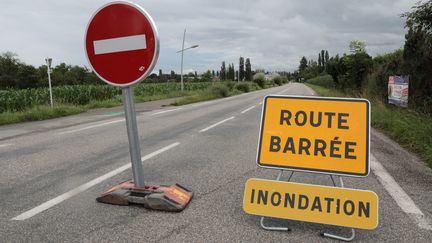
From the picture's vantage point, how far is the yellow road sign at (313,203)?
286cm

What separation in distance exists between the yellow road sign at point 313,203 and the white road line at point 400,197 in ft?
1.87

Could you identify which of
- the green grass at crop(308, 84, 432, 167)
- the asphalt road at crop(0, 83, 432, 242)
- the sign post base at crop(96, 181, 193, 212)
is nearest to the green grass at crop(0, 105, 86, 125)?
the asphalt road at crop(0, 83, 432, 242)

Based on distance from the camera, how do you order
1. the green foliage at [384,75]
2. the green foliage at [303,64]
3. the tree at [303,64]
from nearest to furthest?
1. the green foliage at [384,75]
2. the tree at [303,64]
3. the green foliage at [303,64]

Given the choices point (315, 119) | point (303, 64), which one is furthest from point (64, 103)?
point (303, 64)

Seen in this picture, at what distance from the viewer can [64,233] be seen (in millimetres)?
2818

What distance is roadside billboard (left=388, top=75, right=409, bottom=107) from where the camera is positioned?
10080 mm

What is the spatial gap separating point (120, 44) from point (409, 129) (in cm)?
690

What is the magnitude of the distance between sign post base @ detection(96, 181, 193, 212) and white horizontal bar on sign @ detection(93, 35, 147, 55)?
1426 mm

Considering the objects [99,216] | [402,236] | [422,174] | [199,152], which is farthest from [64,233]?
[422,174]

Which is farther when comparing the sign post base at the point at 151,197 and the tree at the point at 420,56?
the tree at the point at 420,56

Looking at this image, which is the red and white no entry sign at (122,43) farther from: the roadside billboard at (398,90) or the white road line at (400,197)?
the roadside billboard at (398,90)

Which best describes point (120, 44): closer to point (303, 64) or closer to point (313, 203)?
point (313, 203)

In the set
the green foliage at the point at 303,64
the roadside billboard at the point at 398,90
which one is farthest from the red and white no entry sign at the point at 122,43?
the green foliage at the point at 303,64

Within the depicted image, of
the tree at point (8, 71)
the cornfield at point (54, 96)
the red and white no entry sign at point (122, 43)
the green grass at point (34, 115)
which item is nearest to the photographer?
the red and white no entry sign at point (122, 43)
